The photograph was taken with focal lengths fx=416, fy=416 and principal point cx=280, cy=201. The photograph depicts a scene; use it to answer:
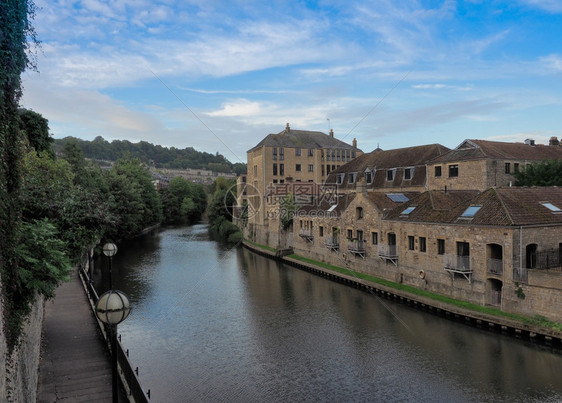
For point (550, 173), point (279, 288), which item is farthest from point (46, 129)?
point (550, 173)

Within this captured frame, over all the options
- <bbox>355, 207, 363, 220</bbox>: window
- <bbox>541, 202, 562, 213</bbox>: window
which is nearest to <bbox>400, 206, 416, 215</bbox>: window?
<bbox>355, 207, 363, 220</bbox>: window

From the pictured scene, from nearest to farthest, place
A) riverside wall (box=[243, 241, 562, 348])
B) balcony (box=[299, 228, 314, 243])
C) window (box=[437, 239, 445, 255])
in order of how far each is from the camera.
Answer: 1. riverside wall (box=[243, 241, 562, 348])
2. window (box=[437, 239, 445, 255])
3. balcony (box=[299, 228, 314, 243])

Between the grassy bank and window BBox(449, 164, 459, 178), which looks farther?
window BBox(449, 164, 459, 178)

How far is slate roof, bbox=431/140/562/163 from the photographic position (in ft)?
110

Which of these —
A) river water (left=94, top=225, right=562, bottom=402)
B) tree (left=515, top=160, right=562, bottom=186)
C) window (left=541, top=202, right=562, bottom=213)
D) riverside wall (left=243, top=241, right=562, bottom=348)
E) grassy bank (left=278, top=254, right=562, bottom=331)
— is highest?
tree (left=515, top=160, right=562, bottom=186)

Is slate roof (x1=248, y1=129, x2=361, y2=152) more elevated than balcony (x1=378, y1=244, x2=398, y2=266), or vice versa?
slate roof (x1=248, y1=129, x2=361, y2=152)

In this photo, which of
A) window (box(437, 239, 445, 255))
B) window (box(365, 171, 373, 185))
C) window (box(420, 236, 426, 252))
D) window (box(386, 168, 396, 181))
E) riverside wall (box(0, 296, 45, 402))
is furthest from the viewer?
window (box(365, 171, 373, 185))

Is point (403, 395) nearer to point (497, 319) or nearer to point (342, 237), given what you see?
point (497, 319)

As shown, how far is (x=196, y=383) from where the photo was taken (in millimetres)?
15539

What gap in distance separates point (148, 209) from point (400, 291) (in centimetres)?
4977

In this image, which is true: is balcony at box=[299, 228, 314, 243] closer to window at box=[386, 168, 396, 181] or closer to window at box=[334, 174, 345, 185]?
window at box=[386, 168, 396, 181]

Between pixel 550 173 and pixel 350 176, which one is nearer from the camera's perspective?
pixel 550 173

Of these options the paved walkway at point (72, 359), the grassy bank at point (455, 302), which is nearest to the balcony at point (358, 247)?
the grassy bank at point (455, 302)

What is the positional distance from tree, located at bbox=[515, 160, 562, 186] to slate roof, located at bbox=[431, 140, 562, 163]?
Answer: 6.57 ft
